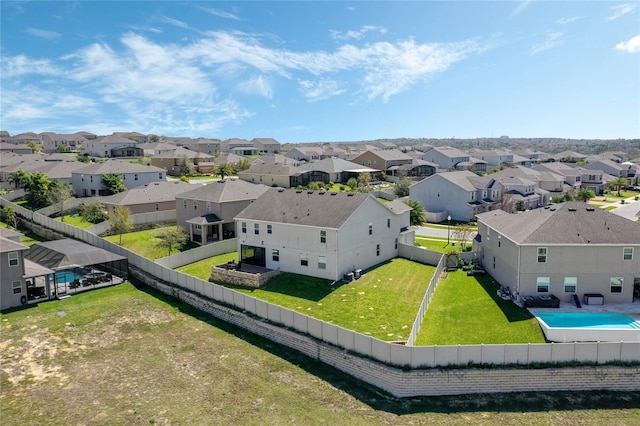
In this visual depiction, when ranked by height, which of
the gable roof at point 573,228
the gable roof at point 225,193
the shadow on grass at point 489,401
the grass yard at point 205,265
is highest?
the gable roof at point 225,193

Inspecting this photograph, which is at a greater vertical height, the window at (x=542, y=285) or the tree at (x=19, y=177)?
the tree at (x=19, y=177)

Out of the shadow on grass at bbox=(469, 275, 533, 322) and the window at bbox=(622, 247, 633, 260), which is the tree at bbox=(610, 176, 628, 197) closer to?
the window at bbox=(622, 247, 633, 260)

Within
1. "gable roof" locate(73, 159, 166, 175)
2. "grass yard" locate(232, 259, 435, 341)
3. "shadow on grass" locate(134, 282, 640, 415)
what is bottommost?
"shadow on grass" locate(134, 282, 640, 415)

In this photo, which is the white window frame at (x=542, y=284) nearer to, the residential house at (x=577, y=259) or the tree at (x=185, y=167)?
the residential house at (x=577, y=259)

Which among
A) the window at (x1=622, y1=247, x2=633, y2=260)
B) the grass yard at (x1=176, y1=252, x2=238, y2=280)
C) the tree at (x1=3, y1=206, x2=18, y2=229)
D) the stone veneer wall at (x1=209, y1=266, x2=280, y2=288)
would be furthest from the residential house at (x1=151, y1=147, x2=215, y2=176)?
the window at (x1=622, y1=247, x2=633, y2=260)

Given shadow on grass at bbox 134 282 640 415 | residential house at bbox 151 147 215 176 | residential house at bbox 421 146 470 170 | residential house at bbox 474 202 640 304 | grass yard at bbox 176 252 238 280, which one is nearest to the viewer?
shadow on grass at bbox 134 282 640 415

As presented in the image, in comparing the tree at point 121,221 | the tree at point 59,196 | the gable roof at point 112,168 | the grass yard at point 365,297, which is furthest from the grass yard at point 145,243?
the gable roof at point 112,168

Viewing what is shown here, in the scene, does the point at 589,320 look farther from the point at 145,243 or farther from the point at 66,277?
the point at 66,277
